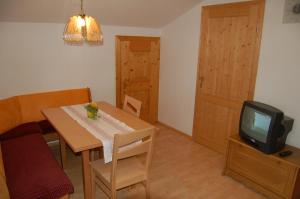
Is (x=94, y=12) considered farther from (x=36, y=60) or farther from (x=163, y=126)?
(x=163, y=126)

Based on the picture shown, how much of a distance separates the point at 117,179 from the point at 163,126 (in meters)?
2.66

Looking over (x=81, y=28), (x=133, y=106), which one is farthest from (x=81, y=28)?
(x=133, y=106)

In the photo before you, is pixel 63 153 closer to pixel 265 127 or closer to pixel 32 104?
pixel 32 104

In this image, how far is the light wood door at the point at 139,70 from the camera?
13.5ft

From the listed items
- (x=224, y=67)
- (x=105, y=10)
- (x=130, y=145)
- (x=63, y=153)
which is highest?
(x=105, y=10)

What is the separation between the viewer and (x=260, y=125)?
258cm

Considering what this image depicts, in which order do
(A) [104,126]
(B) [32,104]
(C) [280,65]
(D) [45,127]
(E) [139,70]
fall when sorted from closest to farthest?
(A) [104,126]
(C) [280,65]
(D) [45,127]
(B) [32,104]
(E) [139,70]

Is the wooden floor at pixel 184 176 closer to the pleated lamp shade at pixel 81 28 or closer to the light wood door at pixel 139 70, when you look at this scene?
the light wood door at pixel 139 70

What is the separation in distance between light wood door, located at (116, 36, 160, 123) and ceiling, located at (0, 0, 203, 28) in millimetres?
332

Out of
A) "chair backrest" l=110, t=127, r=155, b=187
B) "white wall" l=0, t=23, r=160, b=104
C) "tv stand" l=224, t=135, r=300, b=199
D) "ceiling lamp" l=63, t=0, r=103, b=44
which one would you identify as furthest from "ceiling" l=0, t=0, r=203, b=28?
"tv stand" l=224, t=135, r=300, b=199

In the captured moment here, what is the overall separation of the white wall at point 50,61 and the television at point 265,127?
2351mm

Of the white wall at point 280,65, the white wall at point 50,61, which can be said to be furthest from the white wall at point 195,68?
the white wall at point 50,61

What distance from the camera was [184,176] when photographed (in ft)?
9.62

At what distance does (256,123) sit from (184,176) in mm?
1082
